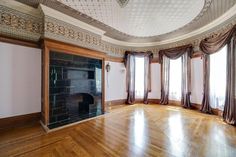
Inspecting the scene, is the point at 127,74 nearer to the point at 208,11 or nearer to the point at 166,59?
the point at 166,59

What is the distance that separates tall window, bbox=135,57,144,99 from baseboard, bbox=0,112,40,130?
410 centimetres

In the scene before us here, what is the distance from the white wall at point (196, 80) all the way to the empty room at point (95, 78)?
0.04m

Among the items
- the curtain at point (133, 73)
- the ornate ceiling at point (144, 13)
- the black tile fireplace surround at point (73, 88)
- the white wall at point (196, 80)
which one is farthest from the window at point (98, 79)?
the white wall at point (196, 80)

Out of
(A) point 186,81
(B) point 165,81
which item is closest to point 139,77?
(B) point 165,81

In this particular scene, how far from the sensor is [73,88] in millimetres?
3498

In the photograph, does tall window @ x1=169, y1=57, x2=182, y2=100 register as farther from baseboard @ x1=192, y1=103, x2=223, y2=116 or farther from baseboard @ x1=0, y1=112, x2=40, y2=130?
baseboard @ x1=0, y1=112, x2=40, y2=130

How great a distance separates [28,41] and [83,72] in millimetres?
1578

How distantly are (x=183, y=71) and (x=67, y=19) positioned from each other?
4.45m

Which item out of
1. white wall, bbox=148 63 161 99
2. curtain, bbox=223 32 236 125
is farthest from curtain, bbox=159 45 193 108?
curtain, bbox=223 32 236 125

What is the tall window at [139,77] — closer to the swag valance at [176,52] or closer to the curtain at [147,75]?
the curtain at [147,75]

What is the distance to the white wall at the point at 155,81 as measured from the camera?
18.8 feet

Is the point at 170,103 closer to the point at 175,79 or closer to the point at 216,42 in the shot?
the point at 175,79

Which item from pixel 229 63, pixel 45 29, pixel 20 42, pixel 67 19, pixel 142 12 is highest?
pixel 142 12

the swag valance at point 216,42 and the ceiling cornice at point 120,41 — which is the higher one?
the ceiling cornice at point 120,41
